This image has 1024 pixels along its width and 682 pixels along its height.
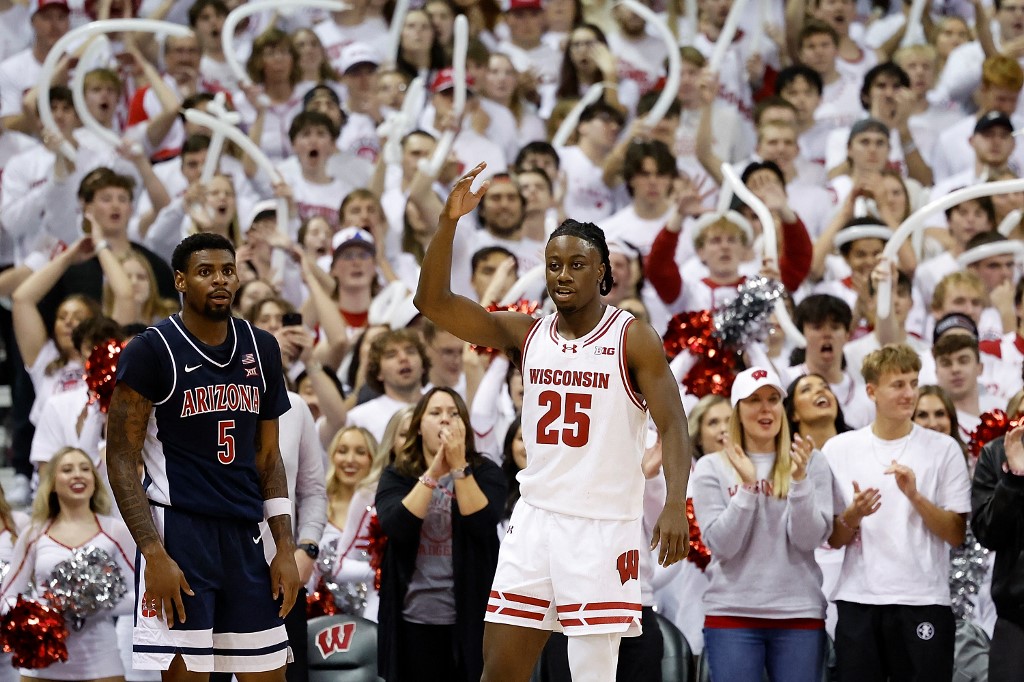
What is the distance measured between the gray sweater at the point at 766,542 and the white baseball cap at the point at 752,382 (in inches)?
13.6

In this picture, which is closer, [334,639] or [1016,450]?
[1016,450]

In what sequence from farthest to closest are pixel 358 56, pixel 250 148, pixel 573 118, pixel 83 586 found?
pixel 358 56 → pixel 573 118 → pixel 250 148 → pixel 83 586

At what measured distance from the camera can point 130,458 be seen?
551cm

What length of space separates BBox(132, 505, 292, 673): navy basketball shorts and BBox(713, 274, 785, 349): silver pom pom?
3352mm

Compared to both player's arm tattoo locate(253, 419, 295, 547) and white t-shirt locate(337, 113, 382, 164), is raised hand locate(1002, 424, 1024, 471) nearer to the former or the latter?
player's arm tattoo locate(253, 419, 295, 547)

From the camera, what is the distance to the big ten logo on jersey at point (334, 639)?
25.7ft

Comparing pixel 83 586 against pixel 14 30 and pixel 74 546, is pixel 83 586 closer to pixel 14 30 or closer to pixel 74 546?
pixel 74 546

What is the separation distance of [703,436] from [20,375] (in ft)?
14.8

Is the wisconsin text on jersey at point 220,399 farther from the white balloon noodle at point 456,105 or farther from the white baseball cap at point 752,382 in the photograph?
the white balloon noodle at point 456,105

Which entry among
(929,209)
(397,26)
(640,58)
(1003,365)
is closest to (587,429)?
(929,209)

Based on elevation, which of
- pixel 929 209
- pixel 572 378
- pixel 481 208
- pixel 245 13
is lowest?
pixel 572 378

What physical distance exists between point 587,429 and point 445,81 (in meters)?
7.22

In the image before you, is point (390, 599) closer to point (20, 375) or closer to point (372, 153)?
point (20, 375)

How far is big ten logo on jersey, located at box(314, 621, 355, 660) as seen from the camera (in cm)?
784
